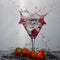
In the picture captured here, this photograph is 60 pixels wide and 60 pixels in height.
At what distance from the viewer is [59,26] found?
174cm

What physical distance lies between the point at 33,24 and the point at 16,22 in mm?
132

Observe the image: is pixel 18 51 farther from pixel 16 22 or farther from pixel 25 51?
pixel 16 22

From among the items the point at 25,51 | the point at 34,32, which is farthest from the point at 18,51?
the point at 34,32

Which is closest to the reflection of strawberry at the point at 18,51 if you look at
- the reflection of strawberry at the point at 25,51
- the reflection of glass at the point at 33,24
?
the reflection of strawberry at the point at 25,51

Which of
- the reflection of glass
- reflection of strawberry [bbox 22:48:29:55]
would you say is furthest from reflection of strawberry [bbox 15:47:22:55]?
the reflection of glass

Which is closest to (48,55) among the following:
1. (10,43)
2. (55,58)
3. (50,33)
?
(55,58)

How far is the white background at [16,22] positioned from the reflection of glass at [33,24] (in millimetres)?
28

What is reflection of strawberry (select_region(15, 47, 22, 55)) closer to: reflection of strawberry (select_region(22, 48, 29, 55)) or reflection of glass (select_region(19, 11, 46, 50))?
reflection of strawberry (select_region(22, 48, 29, 55))

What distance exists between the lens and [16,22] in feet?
5.50

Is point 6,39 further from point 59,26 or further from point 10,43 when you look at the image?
point 59,26

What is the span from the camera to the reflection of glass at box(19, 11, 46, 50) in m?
1.69

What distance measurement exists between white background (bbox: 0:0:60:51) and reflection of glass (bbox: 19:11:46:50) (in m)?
0.03

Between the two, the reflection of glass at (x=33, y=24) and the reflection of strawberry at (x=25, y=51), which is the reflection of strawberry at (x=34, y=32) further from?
the reflection of strawberry at (x=25, y=51)

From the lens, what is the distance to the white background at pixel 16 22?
1.67 metres
